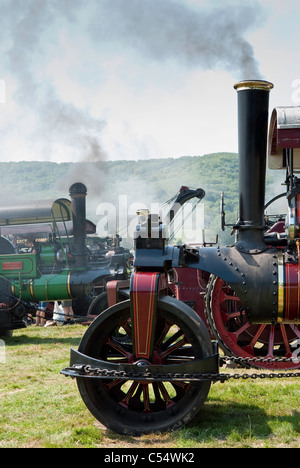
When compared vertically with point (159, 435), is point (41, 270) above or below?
above

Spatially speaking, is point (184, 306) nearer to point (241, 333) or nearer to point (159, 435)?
point (159, 435)

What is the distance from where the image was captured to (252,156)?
3.74 m

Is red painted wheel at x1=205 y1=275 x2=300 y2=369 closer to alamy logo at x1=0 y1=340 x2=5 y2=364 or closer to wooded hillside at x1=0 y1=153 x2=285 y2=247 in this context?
alamy logo at x1=0 y1=340 x2=5 y2=364

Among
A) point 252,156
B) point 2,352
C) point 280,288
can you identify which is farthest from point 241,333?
point 2,352

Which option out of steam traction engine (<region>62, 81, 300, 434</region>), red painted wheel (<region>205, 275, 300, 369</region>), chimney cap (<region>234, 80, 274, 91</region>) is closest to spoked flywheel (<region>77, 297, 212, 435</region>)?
steam traction engine (<region>62, 81, 300, 434</region>)

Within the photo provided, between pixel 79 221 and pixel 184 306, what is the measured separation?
732 centimetres

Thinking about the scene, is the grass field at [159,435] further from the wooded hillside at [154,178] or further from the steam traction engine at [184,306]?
the wooded hillside at [154,178]

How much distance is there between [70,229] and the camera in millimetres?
14500

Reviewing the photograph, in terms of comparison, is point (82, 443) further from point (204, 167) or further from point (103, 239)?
point (204, 167)

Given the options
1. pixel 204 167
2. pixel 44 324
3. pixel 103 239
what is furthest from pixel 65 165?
pixel 44 324

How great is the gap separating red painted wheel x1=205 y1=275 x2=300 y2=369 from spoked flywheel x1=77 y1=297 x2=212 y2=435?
6.11ft

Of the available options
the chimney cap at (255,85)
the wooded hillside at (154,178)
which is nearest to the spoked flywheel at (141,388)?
the chimney cap at (255,85)

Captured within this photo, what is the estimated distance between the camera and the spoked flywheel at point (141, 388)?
3.43 meters
